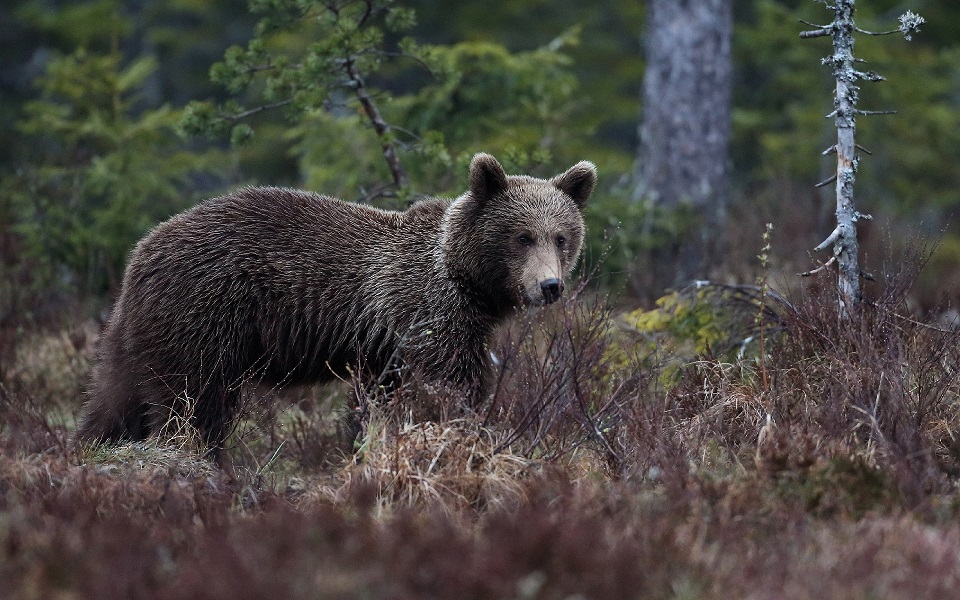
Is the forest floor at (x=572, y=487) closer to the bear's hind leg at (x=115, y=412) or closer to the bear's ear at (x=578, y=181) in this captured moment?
the bear's hind leg at (x=115, y=412)

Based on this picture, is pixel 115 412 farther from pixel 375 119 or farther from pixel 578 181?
pixel 578 181

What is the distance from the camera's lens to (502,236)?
7082 millimetres

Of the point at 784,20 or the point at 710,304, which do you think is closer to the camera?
the point at 710,304

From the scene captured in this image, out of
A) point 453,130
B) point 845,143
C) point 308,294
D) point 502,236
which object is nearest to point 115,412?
point 308,294

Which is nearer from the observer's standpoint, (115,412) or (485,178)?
(115,412)

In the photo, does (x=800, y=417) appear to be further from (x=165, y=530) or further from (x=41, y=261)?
(x=41, y=261)

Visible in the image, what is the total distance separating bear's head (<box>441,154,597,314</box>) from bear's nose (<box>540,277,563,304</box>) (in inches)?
7.8

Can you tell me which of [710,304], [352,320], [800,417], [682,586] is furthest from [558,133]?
[682,586]

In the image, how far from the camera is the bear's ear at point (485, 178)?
6992 millimetres

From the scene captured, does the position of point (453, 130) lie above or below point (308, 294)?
above

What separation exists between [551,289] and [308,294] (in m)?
1.57

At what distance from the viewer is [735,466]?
222 inches

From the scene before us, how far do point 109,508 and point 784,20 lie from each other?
15.0m

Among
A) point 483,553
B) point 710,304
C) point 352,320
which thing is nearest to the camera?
point 483,553
